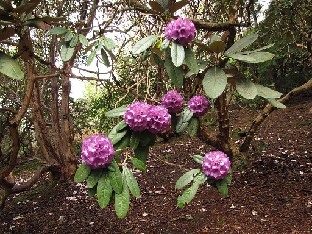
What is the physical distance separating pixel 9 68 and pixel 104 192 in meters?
0.48

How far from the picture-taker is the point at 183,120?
1255 millimetres

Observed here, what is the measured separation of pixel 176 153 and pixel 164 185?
3.18 ft

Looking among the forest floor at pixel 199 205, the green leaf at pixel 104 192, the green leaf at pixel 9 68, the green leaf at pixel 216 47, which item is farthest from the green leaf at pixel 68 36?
the forest floor at pixel 199 205

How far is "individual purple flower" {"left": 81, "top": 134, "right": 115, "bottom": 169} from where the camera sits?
0.87m

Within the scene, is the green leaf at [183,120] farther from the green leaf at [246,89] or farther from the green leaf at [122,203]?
the green leaf at [122,203]

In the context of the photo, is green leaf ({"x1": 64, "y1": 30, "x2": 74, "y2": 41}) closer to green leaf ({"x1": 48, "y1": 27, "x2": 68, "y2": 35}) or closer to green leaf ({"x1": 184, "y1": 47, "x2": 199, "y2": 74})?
green leaf ({"x1": 48, "y1": 27, "x2": 68, "y2": 35})

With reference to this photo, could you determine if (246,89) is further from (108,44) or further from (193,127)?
(108,44)

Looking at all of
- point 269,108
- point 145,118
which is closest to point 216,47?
point 145,118

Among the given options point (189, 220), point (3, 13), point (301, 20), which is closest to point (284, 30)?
point (301, 20)

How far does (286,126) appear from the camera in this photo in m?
4.60

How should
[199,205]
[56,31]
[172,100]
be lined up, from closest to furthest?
[172,100] < [56,31] < [199,205]

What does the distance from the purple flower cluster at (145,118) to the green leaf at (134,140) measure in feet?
0.08

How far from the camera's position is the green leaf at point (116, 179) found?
0.86 metres

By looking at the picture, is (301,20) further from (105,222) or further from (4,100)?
(4,100)
